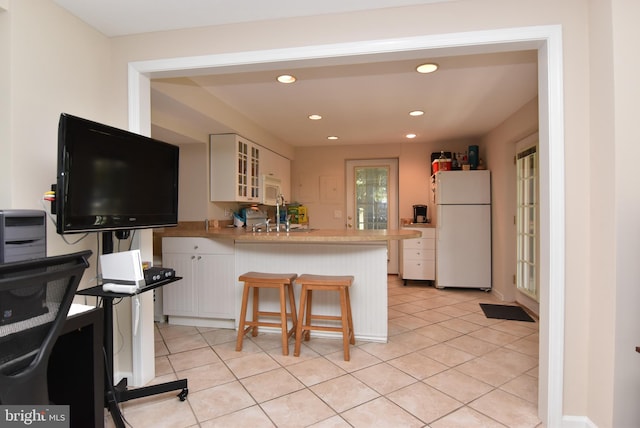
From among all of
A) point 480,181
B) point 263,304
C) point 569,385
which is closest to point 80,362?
point 263,304

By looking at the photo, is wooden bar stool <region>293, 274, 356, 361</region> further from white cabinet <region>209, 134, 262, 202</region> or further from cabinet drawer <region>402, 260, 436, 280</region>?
cabinet drawer <region>402, 260, 436, 280</region>

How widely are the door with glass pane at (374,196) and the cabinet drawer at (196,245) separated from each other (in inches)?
118

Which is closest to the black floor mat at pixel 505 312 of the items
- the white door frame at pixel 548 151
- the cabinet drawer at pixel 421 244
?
the cabinet drawer at pixel 421 244

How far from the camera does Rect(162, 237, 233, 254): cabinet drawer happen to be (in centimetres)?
315

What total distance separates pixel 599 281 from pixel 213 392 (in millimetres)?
2216

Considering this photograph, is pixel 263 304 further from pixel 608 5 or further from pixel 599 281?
pixel 608 5

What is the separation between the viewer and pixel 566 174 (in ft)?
5.51

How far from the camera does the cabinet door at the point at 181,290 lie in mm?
3230

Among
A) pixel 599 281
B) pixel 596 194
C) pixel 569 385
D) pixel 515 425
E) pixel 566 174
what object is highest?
pixel 566 174

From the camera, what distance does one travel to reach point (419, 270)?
495 cm

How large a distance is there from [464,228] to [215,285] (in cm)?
339

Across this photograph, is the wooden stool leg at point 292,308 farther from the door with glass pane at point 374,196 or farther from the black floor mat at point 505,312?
the door with glass pane at point 374,196

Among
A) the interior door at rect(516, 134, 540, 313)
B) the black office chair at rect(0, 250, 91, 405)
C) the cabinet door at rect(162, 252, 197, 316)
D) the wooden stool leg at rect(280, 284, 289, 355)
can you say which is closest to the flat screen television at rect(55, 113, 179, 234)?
the black office chair at rect(0, 250, 91, 405)

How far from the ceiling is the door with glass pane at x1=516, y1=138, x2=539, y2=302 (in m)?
0.57
